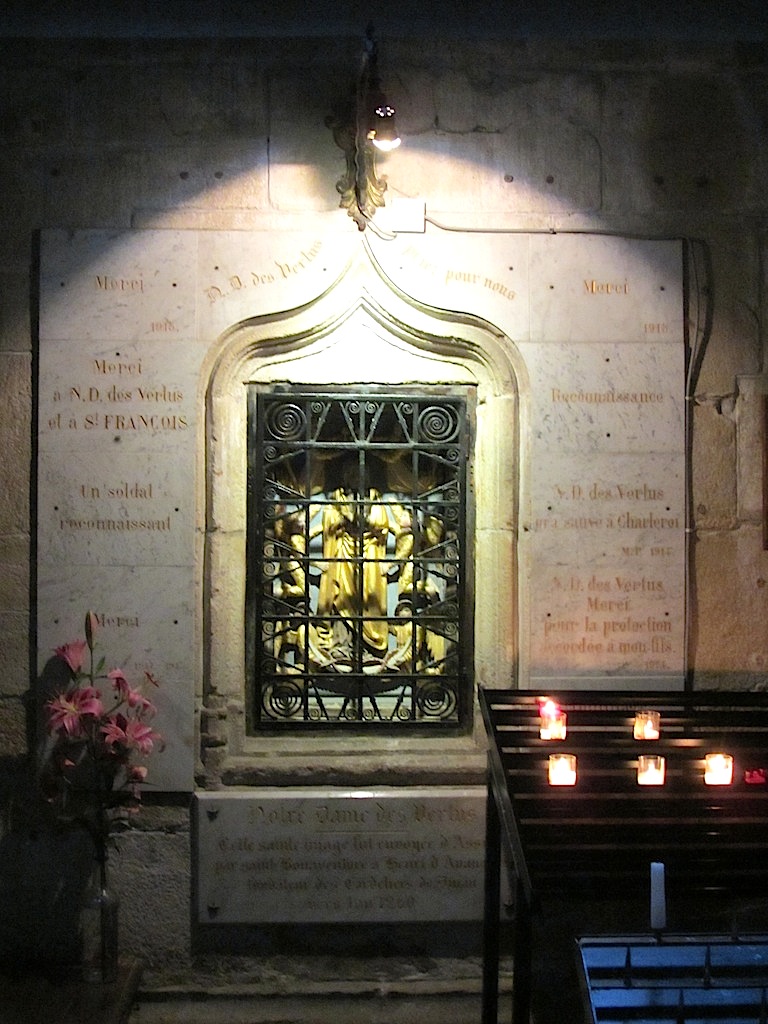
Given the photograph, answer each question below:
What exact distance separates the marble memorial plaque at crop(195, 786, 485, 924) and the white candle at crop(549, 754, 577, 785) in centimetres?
104

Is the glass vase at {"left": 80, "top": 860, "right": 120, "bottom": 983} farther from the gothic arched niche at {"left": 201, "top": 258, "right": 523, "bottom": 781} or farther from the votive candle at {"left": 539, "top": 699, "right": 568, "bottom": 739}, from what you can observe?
the votive candle at {"left": 539, "top": 699, "right": 568, "bottom": 739}

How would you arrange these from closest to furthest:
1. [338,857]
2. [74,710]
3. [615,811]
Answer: [615,811] → [74,710] → [338,857]

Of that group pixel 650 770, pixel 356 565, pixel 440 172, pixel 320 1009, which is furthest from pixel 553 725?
pixel 440 172

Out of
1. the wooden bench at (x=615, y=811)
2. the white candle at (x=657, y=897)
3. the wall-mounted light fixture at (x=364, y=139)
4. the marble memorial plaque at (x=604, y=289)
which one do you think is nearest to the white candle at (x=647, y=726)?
the wooden bench at (x=615, y=811)

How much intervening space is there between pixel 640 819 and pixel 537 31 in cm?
317

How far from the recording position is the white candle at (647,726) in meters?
3.32

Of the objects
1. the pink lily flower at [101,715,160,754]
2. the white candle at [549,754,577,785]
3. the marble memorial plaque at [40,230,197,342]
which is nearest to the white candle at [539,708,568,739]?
the white candle at [549,754,577,785]

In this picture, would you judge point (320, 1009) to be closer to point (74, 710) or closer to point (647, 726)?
point (74, 710)

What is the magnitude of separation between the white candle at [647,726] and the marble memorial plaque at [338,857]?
967mm

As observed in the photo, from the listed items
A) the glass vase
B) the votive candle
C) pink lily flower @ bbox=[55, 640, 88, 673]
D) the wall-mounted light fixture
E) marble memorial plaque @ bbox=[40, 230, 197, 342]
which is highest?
the wall-mounted light fixture

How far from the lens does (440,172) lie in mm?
4184

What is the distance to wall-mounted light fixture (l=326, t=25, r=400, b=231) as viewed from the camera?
378 cm

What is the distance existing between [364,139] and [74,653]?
2.31m

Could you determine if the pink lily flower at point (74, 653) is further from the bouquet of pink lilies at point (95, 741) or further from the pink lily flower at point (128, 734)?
the pink lily flower at point (128, 734)
